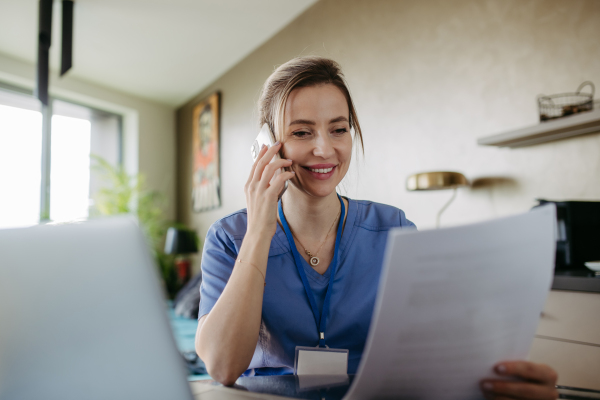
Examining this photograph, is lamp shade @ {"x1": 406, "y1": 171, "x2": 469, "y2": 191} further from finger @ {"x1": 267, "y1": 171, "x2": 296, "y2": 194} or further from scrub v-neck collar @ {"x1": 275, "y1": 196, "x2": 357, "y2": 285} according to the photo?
finger @ {"x1": 267, "y1": 171, "x2": 296, "y2": 194}

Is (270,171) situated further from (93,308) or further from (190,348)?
(190,348)

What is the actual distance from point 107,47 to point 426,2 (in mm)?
3332

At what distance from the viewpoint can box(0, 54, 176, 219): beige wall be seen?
473cm

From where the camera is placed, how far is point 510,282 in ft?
1.46

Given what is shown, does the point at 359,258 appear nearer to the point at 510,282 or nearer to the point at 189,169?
the point at 510,282

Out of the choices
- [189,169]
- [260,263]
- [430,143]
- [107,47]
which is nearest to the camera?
[260,263]

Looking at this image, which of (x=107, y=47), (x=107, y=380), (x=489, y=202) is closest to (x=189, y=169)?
(x=107, y=47)

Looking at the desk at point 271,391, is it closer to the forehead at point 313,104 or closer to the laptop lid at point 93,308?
the laptop lid at point 93,308

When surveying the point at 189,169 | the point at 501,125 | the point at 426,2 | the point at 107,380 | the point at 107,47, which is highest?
the point at 107,47

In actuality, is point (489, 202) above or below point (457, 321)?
above

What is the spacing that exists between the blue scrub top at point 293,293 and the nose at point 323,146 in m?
0.24

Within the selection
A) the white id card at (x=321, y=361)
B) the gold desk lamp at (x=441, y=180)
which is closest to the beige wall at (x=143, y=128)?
the gold desk lamp at (x=441, y=180)

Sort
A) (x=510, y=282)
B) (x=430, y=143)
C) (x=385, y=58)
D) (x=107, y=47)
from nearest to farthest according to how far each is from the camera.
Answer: (x=510, y=282), (x=430, y=143), (x=385, y=58), (x=107, y=47)

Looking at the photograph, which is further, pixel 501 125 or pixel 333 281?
pixel 501 125
